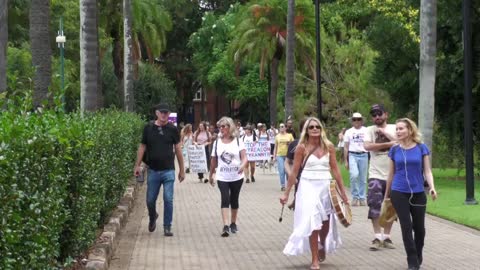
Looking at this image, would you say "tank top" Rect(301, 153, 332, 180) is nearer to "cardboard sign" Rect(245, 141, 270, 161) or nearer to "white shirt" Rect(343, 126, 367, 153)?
"white shirt" Rect(343, 126, 367, 153)

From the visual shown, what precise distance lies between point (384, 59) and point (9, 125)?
2446 cm

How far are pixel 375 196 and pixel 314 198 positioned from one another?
1.98 m

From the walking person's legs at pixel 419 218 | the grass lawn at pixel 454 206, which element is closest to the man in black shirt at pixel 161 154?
the walking person's legs at pixel 419 218

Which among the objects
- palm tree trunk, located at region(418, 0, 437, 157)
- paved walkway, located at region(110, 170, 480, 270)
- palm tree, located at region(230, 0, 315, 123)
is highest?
Answer: palm tree, located at region(230, 0, 315, 123)

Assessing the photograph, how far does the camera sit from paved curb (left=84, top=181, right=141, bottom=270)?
980 centimetres

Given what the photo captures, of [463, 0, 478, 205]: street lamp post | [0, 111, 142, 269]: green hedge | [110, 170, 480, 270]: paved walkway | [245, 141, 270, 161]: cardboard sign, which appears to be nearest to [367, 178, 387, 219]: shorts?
[110, 170, 480, 270]: paved walkway

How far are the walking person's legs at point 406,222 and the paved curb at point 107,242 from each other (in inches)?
128

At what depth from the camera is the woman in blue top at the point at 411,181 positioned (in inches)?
418

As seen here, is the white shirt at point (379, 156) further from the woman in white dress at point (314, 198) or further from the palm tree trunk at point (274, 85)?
the palm tree trunk at point (274, 85)

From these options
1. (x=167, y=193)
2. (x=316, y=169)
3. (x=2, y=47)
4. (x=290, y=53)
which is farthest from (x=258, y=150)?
(x=316, y=169)

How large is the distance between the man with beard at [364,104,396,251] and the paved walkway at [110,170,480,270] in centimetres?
26

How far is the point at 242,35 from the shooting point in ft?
160

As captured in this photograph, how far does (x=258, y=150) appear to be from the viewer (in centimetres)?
3130

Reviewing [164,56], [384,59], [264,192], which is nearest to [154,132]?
[264,192]
